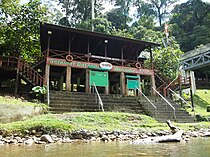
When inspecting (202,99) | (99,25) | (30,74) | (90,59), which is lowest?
(202,99)

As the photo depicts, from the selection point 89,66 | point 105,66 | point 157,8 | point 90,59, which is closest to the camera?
point 89,66

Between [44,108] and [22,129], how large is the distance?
2.86m

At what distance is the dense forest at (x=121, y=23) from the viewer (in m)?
16.0

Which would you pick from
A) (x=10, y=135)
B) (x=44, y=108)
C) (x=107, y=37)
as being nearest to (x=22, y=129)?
(x=10, y=135)

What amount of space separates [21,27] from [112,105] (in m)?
9.61

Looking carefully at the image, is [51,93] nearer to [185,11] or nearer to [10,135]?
[10,135]

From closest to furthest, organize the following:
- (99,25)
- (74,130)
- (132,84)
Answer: (74,130)
(132,84)
(99,25)

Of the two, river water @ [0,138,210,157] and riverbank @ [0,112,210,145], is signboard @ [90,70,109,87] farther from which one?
river water @ [0,138,210,157]

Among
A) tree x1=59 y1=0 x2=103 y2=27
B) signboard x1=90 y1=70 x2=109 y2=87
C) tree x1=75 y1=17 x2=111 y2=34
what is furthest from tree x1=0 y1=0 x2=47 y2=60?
tree x1=59 y1=0 x2=103 y2=27

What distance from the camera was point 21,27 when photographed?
15.9 meters

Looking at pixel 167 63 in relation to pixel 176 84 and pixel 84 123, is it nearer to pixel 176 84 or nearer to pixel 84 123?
pixel 176 84

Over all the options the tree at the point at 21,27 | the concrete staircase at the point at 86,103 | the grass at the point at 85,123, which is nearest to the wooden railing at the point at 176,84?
the concrete staircase at the point at 86,103

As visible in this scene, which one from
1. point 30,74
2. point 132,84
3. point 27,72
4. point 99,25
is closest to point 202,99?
point 132,84

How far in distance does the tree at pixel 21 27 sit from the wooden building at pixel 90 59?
1.38 m
